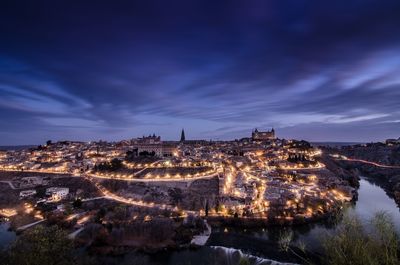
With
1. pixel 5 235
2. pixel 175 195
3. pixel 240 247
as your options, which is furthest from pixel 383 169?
pixel 5 235

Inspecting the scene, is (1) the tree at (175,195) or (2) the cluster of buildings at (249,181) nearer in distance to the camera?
(2) the cluster of buildings at (249,181)

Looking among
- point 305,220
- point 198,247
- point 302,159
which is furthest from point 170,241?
point 302,159

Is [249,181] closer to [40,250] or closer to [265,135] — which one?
[40,250]

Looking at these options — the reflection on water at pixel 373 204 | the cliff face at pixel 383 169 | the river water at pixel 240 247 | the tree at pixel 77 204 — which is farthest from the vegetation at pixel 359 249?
the cliff face at pixel 383 169

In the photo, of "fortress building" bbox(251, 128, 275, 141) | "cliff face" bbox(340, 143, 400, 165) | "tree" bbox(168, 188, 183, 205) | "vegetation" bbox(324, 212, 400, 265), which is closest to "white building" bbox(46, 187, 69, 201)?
"tree" bbox(168, 188, 183, 205)

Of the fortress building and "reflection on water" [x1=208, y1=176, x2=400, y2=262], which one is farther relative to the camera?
the fortress building

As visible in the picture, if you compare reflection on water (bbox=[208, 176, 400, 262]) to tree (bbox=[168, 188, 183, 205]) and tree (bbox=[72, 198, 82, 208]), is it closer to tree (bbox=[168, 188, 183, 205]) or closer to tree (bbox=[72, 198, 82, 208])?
tree (bbox=[168, 188, 183, 205])

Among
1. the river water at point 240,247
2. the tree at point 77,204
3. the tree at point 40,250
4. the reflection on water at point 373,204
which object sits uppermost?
the tree at point 40,250

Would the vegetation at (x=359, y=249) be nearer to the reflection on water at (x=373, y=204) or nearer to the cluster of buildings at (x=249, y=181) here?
the reflection on water at (x=373, y=204)

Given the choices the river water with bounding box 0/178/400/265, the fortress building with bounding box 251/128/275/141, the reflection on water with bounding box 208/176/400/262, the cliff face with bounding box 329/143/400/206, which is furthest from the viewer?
the fortress building with bounding box 251/128/275/141
